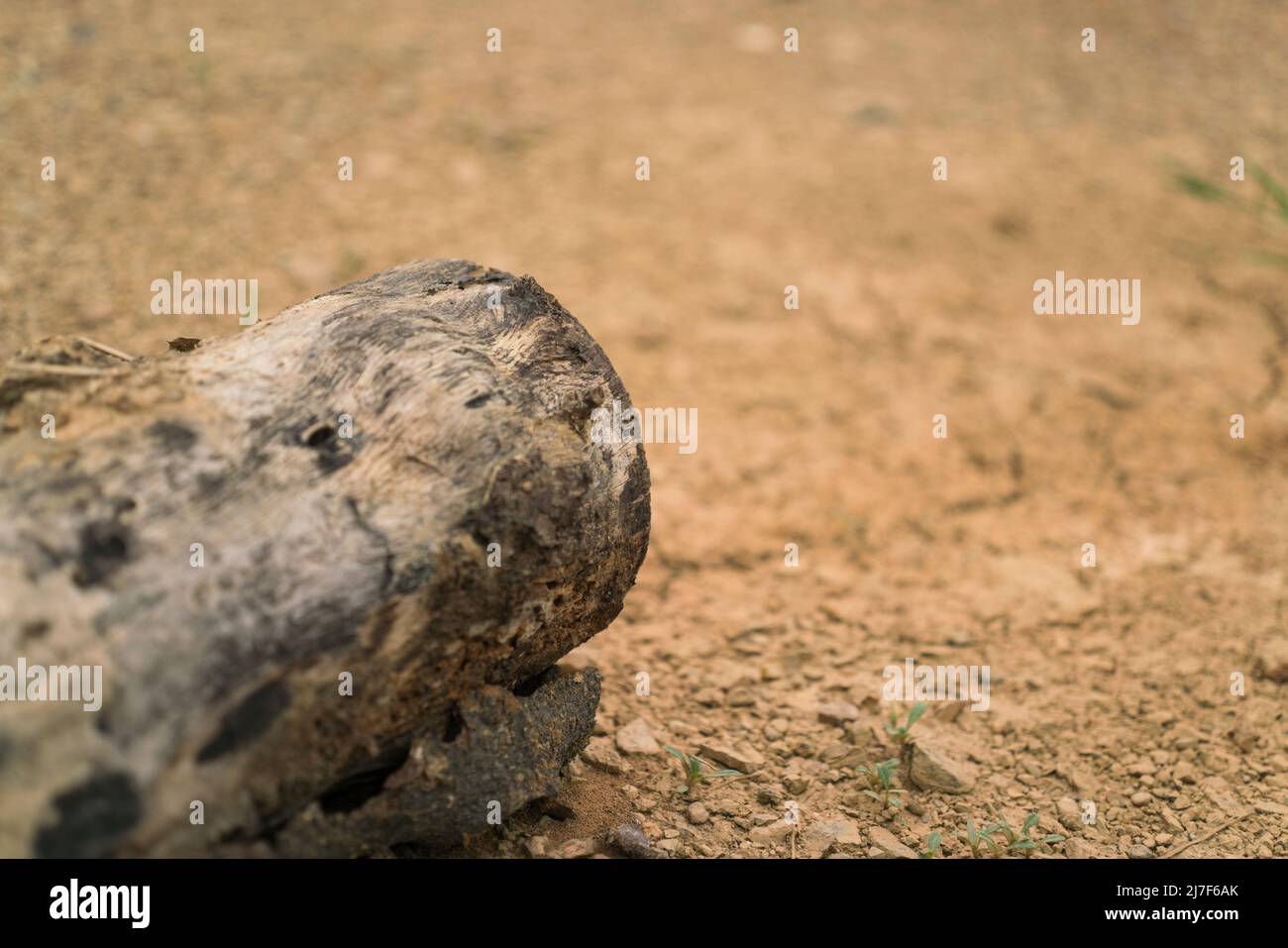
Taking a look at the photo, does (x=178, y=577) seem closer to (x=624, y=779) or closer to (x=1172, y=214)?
(x=624, y=779)

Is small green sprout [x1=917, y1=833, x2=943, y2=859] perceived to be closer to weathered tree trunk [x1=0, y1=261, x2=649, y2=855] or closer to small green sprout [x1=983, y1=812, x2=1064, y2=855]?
small green sprout [x1=983, y1=812, x2=1064, y2=855]

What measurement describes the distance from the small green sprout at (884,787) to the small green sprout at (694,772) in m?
0.31

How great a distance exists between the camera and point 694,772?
2.53m

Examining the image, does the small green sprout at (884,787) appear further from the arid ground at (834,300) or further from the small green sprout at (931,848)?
the small green sprout at (931,848)

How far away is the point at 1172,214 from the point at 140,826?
5.65 metres

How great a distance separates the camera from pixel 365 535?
1.90 metres

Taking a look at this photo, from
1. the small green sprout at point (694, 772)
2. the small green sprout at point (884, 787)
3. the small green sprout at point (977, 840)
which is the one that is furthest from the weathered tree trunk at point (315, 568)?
the small green sprout at point (977, 840)

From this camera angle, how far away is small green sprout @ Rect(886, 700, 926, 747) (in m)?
2.74

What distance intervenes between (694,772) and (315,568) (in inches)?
42.9

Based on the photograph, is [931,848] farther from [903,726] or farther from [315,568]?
[315,568]

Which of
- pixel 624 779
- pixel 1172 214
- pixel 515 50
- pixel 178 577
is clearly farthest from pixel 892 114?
pixel 178 577

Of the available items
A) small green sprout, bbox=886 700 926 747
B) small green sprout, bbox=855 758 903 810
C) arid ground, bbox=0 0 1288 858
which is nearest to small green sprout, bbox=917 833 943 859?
arid ground, bbox=0 0 1288 858

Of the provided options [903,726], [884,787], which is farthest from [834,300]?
[884,787]

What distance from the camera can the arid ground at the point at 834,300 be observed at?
9.17 ft
